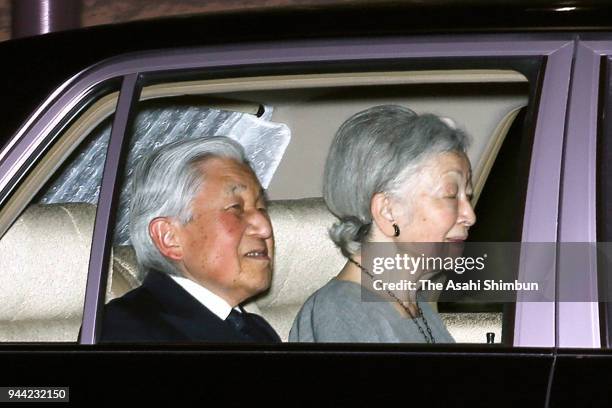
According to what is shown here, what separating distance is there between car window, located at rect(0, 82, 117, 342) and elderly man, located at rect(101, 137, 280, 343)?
132mm

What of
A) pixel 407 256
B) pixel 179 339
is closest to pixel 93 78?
pixel 179 339

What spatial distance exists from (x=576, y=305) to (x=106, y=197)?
3.05 ft

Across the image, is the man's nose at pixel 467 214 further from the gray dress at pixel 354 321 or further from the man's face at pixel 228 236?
the man's face at pixel 228 236

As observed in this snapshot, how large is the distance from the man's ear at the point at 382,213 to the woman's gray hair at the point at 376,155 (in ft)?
0.05

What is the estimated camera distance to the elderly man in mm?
2771

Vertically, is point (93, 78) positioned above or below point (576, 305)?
above

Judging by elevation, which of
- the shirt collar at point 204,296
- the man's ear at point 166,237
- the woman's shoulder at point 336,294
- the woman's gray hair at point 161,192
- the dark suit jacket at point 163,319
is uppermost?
the woman's gray hair at point 161,192

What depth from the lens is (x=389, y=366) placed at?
253 cm

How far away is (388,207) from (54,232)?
31.9 inches

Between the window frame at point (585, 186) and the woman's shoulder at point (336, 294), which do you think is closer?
the window frame at point (585, 186)

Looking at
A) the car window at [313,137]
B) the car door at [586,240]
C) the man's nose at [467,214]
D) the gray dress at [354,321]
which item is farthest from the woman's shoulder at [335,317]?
the car door at [586,240]

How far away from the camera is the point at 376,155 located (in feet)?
9.66

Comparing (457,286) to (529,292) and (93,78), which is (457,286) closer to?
(529,292)

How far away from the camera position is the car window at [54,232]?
111 inches
